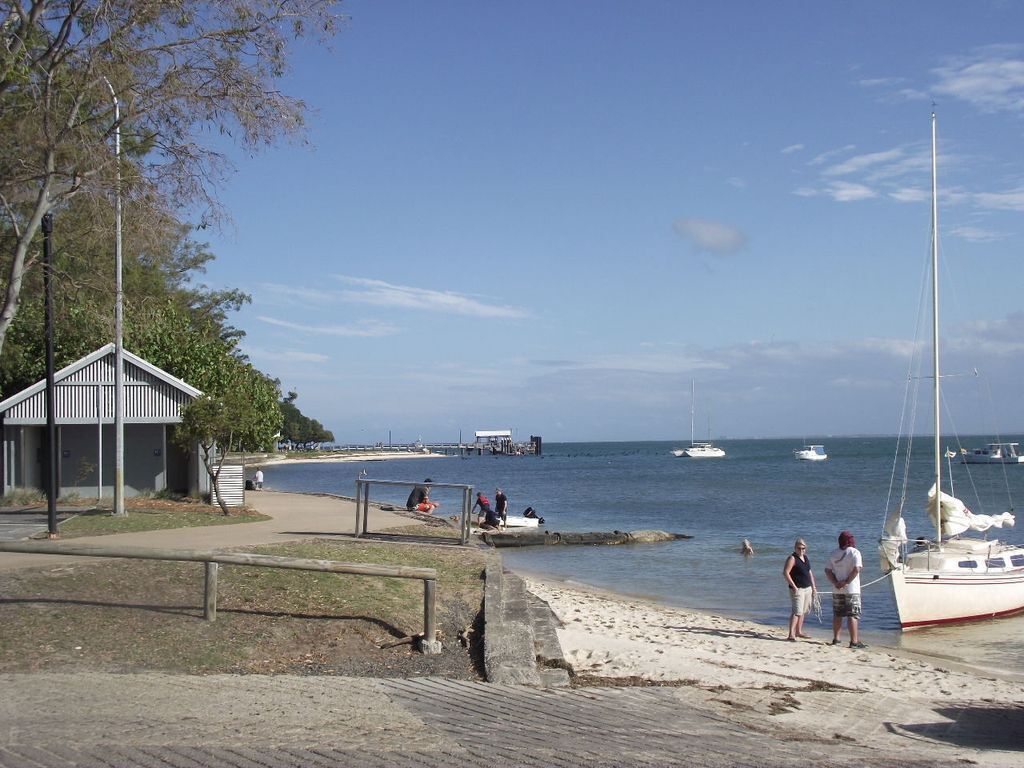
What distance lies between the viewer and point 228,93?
12211mm

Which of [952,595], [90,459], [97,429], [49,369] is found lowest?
[952,595]

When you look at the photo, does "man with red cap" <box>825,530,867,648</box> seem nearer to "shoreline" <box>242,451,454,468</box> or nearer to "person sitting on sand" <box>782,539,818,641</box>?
"person sitting on sand" <box>782,539,818,641</box>

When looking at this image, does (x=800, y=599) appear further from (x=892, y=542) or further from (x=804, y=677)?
(x=892, y=542)

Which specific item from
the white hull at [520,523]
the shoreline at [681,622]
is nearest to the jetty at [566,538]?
the white hull at [520,523]

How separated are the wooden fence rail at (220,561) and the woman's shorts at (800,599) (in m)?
7.01

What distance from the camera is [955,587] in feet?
61.6

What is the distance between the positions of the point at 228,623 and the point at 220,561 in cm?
69

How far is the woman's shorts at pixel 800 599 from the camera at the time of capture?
15094mm

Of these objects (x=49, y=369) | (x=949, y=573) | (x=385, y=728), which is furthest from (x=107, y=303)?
(x=949, y=573)

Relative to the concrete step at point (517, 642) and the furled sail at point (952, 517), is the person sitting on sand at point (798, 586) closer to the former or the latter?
the concrete step at point (517, 642)

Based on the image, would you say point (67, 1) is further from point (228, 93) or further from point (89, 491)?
point (89, 491)

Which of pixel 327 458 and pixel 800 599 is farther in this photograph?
pixel 327 458

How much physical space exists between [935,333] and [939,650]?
877cm

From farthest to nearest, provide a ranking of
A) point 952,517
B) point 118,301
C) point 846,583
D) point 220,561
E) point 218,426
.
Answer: point 218,426, point 952,517, point 846,583, point 118,301, point 220,561
